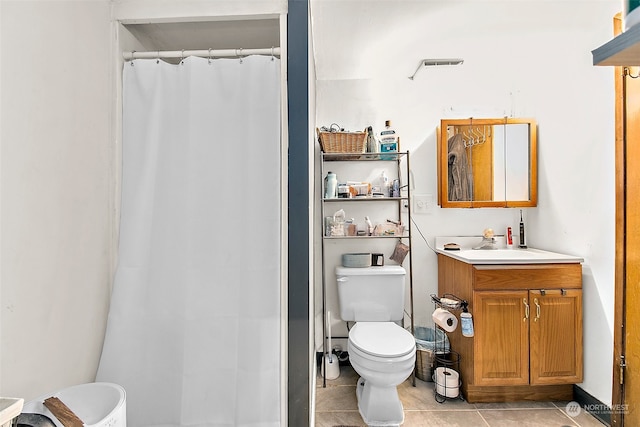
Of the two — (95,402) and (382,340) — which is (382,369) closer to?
(382,340)

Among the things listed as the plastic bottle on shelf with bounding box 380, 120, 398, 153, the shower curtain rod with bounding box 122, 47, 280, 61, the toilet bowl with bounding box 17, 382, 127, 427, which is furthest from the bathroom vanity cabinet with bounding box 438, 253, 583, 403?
the toilet bowl with bounding box 17, 382, 127, 427

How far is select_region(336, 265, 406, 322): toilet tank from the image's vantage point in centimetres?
233

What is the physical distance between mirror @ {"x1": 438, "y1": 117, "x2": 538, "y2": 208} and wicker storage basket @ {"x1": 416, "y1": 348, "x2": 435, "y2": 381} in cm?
110

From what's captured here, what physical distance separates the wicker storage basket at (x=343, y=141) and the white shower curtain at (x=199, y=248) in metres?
0.89

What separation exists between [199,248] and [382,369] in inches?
45.0

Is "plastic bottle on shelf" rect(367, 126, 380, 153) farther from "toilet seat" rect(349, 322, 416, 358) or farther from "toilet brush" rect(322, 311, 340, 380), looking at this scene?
"toilet brush" rect(322, 311, 340, 380)

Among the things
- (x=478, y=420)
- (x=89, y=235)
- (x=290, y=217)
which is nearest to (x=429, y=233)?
(x=478, y=420)

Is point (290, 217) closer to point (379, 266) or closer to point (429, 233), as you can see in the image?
point (379, 266)

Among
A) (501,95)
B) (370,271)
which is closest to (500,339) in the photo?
(370,271)

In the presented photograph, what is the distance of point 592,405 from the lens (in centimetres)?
192

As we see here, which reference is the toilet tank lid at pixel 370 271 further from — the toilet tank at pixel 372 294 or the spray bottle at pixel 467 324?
the spray bottle at pixel 467 324


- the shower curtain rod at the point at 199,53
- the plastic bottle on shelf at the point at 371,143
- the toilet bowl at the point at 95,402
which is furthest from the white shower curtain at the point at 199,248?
the plastic bottle on shelf at the point at 371,143

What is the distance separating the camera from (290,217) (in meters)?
1.51

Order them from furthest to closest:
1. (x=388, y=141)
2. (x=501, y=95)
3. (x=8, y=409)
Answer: (x=501, y=95) < (x=388, y=141) < (x=8, y=409)
